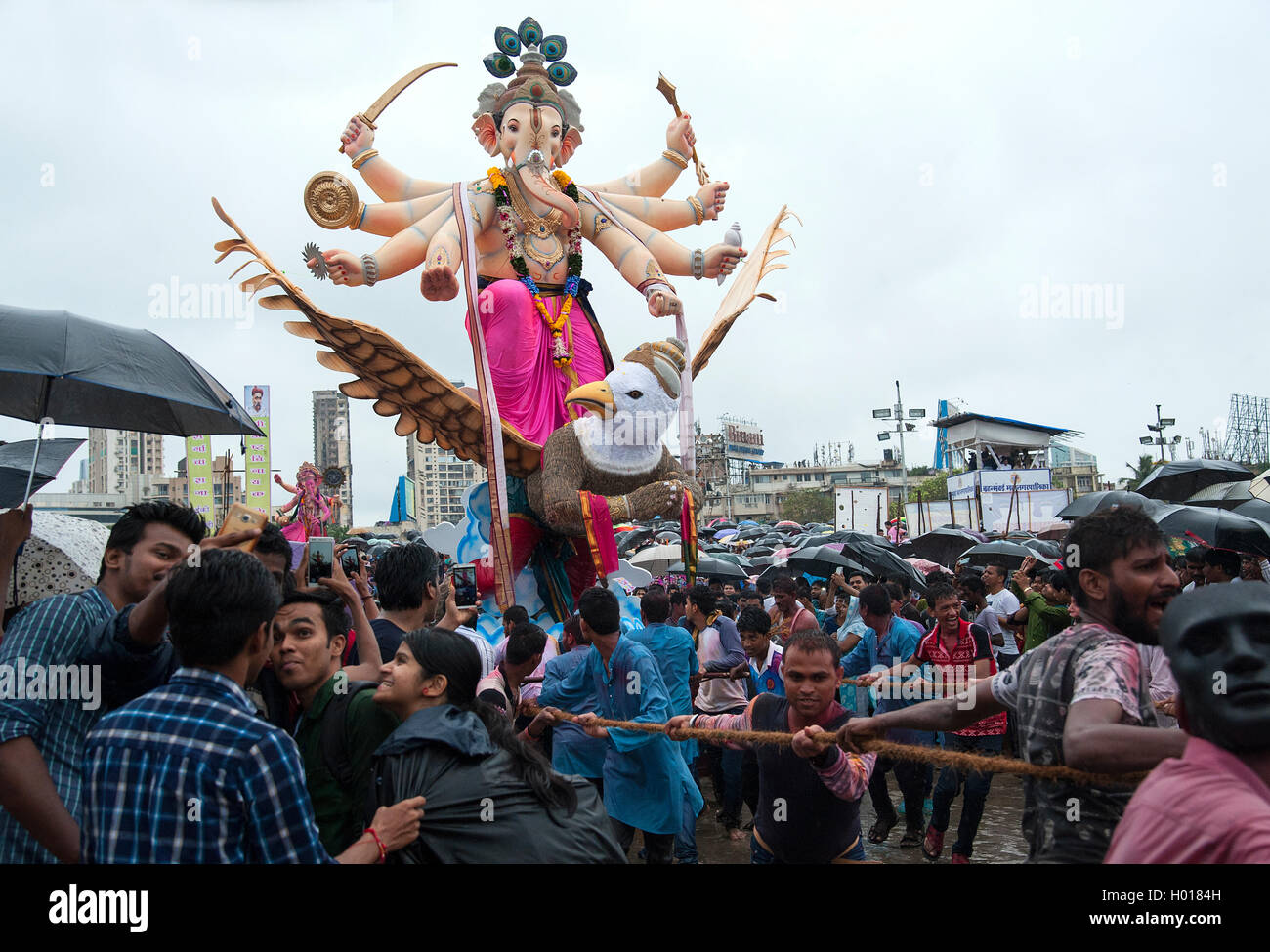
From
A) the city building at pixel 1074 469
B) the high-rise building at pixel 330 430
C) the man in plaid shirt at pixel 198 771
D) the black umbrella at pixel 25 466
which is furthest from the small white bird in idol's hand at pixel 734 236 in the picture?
the high-rise building at pixel 330 430

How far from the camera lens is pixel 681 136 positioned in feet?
31.6

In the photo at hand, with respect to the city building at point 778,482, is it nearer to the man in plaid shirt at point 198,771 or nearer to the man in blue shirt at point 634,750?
the man in blue shirt at point 634,750

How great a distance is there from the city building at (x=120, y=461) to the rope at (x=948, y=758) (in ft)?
145

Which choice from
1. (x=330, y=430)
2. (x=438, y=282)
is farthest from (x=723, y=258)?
(x=330, y=430)

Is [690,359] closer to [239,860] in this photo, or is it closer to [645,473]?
[645,473]

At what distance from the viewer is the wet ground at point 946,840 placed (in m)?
5.64

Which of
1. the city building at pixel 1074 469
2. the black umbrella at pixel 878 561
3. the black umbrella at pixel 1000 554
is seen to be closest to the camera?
the black umbrella at pixel 1000 554

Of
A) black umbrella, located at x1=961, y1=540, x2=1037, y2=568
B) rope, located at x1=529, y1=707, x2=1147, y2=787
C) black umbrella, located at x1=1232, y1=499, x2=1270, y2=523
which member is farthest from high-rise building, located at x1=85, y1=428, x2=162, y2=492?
rope, located at x1=529, y1=707, x2=1147, y2=787

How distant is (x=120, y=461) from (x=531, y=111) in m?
45.0

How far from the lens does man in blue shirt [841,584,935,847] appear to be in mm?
5945

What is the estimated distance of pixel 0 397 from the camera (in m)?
4.03

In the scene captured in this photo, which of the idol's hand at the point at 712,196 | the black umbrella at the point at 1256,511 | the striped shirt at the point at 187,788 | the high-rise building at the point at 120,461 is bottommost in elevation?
the striped shirt at the point at 187,788

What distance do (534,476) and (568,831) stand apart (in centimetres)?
673
